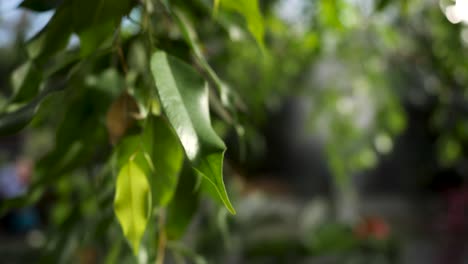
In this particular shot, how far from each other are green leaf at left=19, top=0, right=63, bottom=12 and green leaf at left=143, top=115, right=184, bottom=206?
10 centimetres

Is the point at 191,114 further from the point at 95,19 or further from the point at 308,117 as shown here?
the point at 308,117

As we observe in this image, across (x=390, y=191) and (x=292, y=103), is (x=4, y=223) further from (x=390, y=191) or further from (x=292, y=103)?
(x=390, y=191)

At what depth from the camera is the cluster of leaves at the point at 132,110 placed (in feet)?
1.04

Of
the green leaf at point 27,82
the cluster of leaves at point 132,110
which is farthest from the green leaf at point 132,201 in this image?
the green leaf at point 27,82

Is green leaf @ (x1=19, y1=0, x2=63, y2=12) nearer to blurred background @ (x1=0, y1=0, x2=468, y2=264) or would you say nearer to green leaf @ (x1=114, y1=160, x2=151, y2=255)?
blurred background @ (x1=0, y1=0, x2=468, y2=264)

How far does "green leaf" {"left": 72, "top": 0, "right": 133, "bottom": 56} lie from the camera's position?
364 millimetres

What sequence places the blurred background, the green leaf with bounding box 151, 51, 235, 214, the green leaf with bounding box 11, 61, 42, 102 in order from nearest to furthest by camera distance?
the green leaf with bounding box 151, 51, 235, 214 < the green leaf with bounding box 11, 61, 42, 102 < the blurred background

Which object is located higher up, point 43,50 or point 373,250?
point 43,50

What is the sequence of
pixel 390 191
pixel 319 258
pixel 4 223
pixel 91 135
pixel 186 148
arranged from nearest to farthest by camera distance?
pixel 186 148, pixel 91 135, pixel 319 258, pixel 390 191, pixel 4 223

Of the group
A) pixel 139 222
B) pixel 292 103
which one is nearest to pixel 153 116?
pixel 139 222

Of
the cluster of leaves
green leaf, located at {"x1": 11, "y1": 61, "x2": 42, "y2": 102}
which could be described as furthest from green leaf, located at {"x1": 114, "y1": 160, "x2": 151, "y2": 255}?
A: green leaf, located at {"x1": 11, "y1": 61, "x2": 42, "y2": 102}

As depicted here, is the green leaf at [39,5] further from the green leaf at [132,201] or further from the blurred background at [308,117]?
the green leaf at [132,201]

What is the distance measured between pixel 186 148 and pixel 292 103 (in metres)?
3.78

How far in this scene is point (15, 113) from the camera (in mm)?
372
